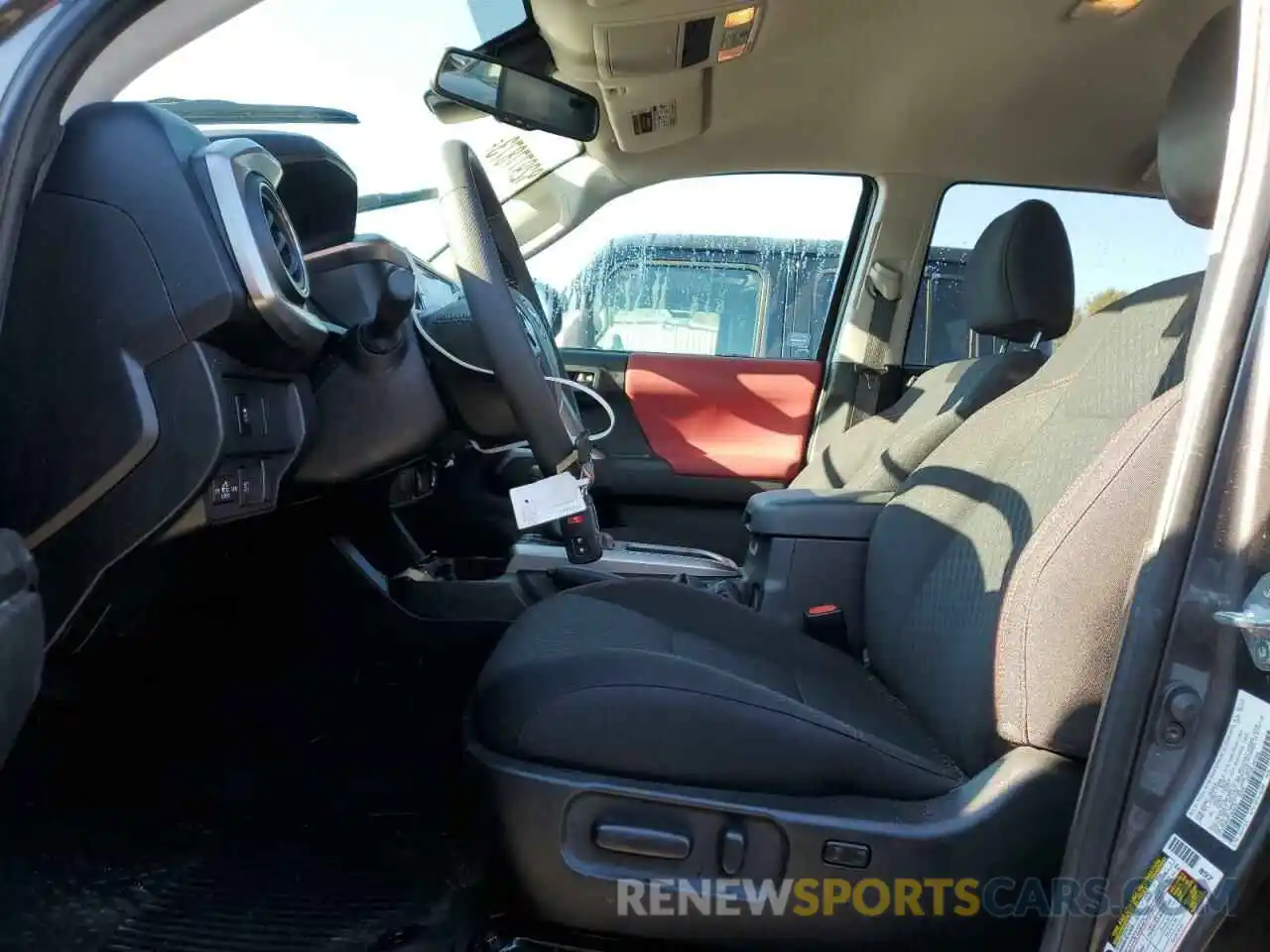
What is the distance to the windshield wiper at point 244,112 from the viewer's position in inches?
47.1

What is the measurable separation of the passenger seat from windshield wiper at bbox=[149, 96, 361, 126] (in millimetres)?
1187

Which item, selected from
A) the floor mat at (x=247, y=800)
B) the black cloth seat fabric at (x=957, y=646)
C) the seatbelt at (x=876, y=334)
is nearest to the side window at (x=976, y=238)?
the seatbelt at (x=876, y=334)

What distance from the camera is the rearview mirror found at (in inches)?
72.5

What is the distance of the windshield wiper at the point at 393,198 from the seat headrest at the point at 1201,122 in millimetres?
1163

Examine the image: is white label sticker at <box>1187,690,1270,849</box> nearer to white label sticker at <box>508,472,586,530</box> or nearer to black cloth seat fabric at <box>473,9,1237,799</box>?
black cloth seat fabric at <box>473,9,1237,799</box>

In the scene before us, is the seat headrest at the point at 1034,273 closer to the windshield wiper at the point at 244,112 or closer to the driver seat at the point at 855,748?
the driver seat at the point at 855,748

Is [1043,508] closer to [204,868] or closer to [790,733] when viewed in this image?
[790,733]

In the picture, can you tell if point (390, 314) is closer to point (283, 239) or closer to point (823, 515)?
point (283, 239)

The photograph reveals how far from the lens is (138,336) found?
40.1 inches

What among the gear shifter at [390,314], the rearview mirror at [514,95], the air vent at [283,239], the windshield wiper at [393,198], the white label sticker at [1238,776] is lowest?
the white label sticker at [1238,776]

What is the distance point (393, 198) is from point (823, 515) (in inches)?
39.8

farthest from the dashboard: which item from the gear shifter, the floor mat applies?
the floor mat

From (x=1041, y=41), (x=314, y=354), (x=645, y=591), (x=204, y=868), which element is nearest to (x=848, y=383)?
(x=1041, y=41)

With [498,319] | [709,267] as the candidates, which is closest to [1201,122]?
[498,319]
